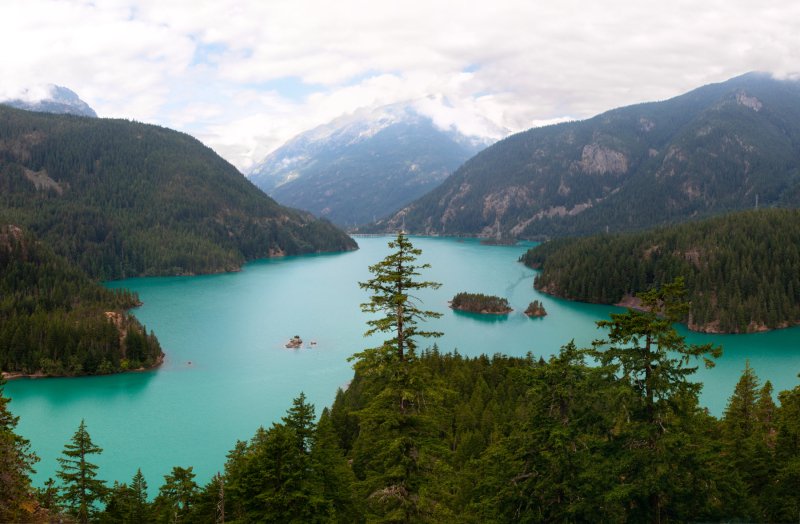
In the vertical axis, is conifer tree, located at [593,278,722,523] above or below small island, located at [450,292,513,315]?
above

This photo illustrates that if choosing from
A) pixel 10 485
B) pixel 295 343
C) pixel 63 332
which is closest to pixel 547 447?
pixel 10 485

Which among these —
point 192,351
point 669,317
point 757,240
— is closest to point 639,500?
point 669,317

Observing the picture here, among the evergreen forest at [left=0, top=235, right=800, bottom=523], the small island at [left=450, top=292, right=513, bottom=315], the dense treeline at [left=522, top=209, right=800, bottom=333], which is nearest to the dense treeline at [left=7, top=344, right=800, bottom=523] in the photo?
the evergreen forest at [left=0, top=235, right=800, bottom=523]

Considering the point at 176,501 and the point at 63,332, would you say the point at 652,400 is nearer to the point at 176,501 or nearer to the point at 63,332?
the point at 176,501

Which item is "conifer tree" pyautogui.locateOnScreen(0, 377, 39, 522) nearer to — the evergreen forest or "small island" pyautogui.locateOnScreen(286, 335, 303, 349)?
the evergreen forest

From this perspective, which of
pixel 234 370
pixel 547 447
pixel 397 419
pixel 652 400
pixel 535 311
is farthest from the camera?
pixel 535 311

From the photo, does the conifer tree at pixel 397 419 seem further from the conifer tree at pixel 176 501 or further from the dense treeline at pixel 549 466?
the conifer tree at pixel 176 501
